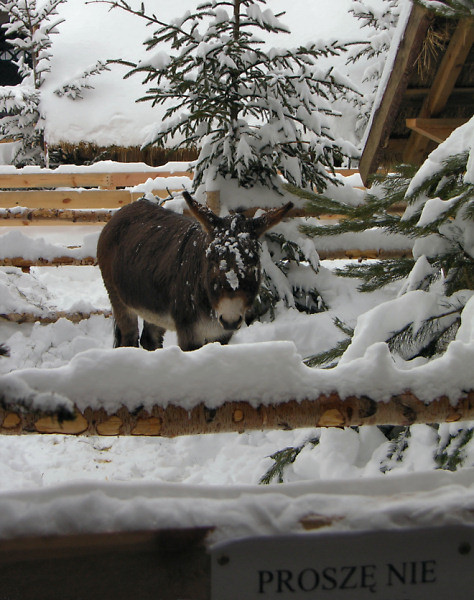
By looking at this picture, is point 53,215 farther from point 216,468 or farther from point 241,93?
point 216,468

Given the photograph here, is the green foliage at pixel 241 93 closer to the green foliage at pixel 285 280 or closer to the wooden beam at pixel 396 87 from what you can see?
the green foliage at pixel 285 280

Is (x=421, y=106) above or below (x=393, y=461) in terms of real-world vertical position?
above

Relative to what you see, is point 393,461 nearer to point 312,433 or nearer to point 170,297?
point 312,433

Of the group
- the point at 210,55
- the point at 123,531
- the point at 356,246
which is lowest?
the point at 356,246

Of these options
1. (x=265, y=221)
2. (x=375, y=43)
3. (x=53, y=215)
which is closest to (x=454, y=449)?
(x=265, y=221)

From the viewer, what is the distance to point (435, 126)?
459 cm

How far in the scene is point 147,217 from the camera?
4.93 metres

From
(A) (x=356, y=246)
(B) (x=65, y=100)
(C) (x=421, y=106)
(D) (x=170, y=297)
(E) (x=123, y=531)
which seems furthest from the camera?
(B) (x=65, y=100)

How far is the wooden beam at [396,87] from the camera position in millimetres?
3609

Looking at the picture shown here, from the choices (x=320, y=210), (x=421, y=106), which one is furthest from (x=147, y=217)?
(x=421, y=106)

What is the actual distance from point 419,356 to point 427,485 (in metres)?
1.12

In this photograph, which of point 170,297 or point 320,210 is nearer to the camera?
point 320,210

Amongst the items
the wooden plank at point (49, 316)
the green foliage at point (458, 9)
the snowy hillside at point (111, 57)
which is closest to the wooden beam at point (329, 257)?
the wooden plank at point (49, 316)

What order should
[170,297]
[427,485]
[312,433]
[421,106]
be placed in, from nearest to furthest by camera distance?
1. [427,485]
2. [312,433]
3. [170,297]
4. [421,106]
